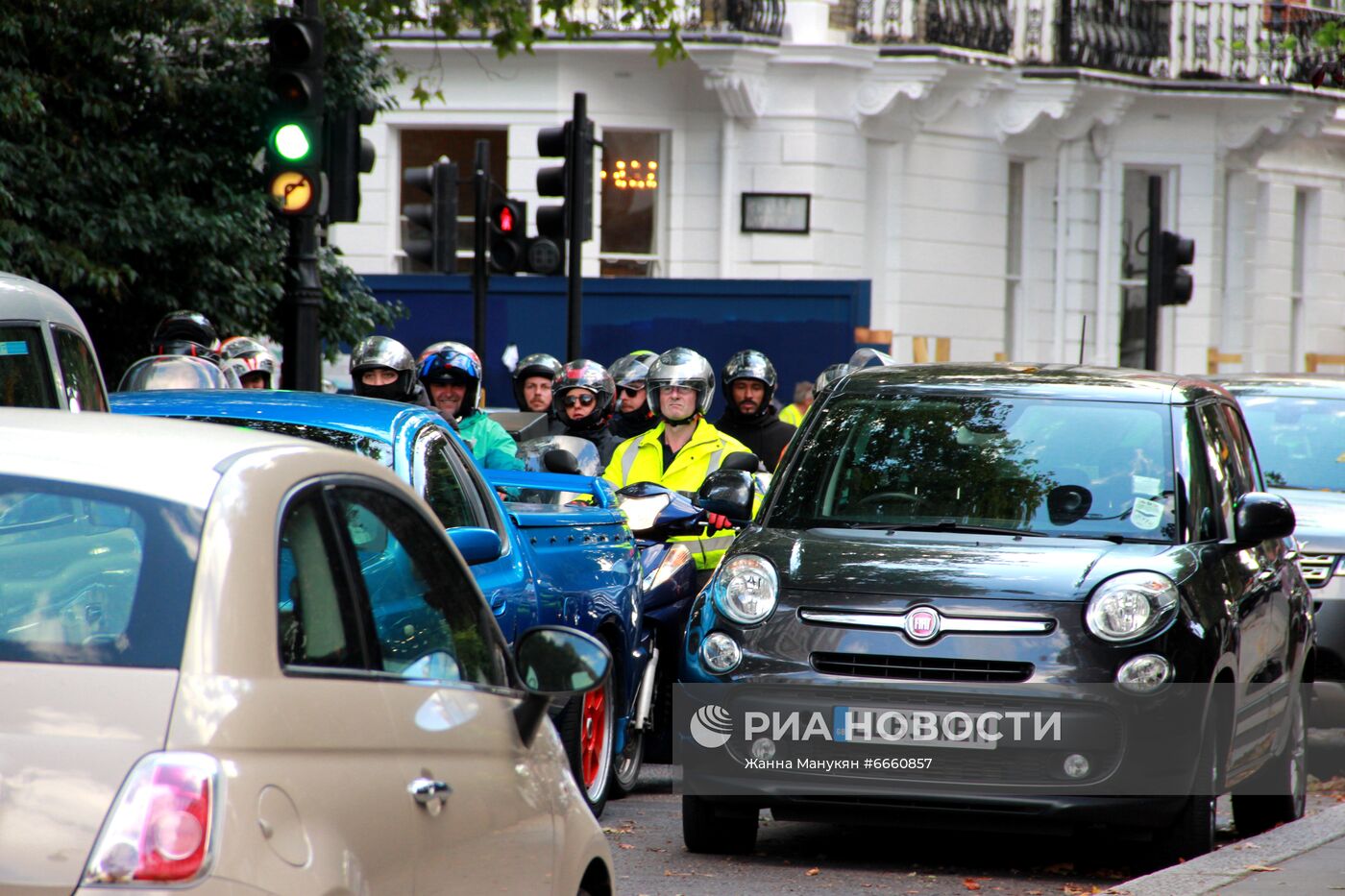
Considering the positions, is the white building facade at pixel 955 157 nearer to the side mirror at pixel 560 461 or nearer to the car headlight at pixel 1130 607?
the side mirror at pixel 560 461

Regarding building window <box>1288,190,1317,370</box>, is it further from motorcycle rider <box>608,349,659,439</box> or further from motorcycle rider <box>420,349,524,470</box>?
motorcycle rider <box>420,349,524,470</box>

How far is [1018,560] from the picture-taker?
24.9 ft

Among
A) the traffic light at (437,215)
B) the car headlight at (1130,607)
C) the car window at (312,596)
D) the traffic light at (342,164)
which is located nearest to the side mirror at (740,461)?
the traffic light at (342,164)

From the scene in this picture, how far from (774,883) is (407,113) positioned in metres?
20.4

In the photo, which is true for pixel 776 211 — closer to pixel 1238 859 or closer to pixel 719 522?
pixel 719 522

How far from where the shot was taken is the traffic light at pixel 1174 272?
20188 millimetres

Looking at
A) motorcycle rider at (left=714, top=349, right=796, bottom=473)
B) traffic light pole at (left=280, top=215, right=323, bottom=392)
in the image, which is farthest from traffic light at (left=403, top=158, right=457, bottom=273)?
motorcycle rider at (left=714, top=349, right=796, bottom=473)

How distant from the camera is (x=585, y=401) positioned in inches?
545

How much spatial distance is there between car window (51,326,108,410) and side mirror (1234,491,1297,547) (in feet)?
13.4

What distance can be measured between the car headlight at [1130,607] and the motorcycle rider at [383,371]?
17.4 feet

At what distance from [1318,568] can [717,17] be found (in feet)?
54.4

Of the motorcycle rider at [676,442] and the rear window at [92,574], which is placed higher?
the rear window at [92,574]

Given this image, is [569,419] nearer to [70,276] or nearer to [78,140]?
[70,276]

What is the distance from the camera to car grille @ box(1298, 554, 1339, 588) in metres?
11.2
